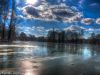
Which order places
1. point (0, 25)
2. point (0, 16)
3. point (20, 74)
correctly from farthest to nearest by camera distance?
1. point (0, 25)
2. point (0, 16)
3. point (20, 74)

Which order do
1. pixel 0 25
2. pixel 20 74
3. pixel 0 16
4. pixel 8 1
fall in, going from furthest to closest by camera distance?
pixel 0 25 → pixel 0 16 → pixel 8 1 → pixel 20 74

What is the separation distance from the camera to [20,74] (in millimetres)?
7910

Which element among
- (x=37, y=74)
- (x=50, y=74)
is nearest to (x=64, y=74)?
(x=50, y=74)

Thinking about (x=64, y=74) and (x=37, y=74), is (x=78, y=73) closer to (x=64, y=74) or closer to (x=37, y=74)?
(x=64, y=74)

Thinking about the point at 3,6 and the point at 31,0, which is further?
the point at 3,6

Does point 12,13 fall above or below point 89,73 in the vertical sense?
above

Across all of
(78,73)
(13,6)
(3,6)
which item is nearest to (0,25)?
(3,6)

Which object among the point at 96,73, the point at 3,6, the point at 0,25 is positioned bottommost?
the point at 96,73

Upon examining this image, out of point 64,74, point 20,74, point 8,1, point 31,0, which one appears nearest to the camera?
point 20,74

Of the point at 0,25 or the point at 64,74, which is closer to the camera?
the point at 64,74

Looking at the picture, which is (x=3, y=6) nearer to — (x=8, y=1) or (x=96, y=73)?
(x=8, y=1)

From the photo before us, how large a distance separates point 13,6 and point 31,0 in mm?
2250

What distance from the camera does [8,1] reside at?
24.9 meters

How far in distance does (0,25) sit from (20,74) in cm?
2338
